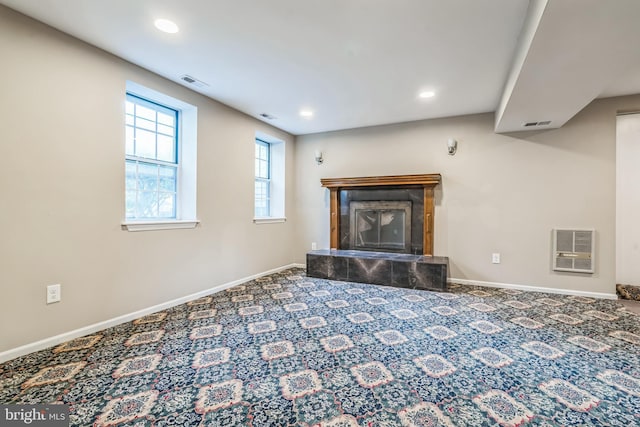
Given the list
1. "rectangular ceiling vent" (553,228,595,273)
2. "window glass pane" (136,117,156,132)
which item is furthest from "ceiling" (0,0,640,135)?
"rectangular ceiling vent" (553,228,595,273)

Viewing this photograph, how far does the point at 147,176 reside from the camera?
3033mm

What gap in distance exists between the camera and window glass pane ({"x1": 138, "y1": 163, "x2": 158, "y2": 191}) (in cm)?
295

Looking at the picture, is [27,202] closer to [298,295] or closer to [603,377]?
[298,295]

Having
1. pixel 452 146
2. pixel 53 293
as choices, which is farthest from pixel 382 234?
pixel 53 293

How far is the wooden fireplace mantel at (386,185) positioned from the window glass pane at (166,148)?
2213mm

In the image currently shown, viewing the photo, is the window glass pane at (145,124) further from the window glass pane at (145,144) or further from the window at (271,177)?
the window at (271,177)

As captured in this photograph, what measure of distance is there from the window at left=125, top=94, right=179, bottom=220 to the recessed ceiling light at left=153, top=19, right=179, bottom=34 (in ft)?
3.27

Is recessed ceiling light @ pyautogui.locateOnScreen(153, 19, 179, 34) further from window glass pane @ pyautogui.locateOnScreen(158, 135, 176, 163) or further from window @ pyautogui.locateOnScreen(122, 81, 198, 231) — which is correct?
window glass pane @ pyautogui.locateOnScreen(158, 135, 176, 163)

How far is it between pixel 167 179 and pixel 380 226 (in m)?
2.95

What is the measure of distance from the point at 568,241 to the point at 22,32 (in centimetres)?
549

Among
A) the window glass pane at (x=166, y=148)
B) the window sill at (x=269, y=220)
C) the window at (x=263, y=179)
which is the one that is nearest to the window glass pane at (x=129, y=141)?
the window glass pane at (x=166, y=148)

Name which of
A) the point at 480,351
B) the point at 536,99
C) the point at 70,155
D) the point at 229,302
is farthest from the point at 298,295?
the point at 536,99

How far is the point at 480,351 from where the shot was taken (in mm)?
2113

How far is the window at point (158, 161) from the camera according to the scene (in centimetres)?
287
